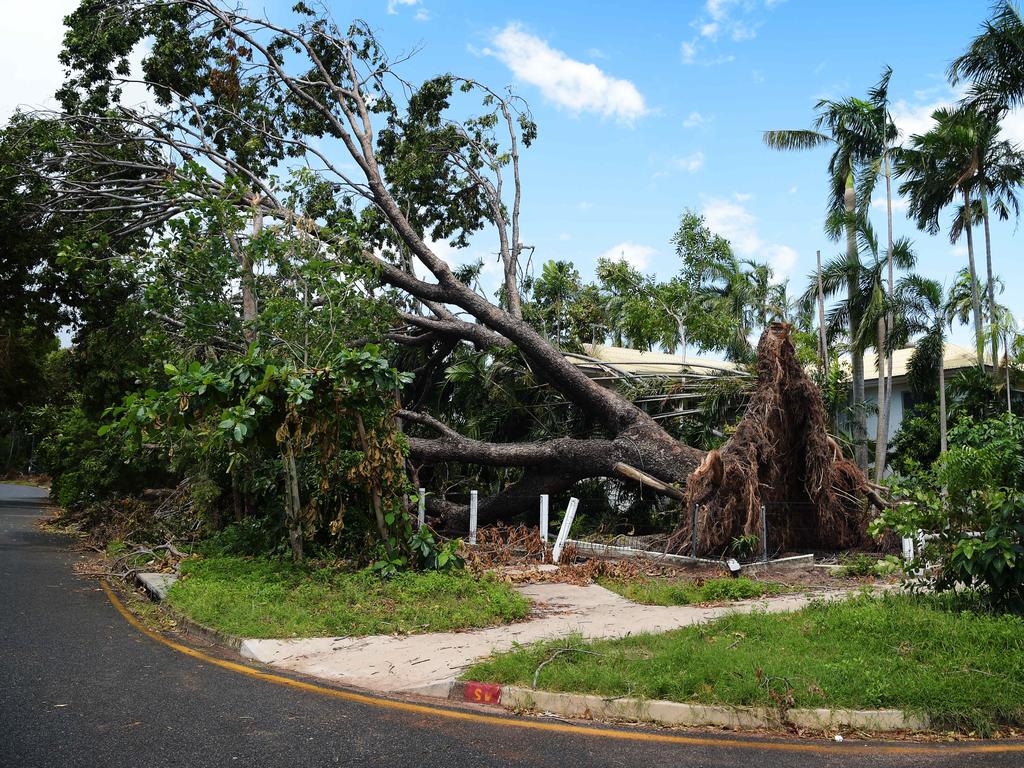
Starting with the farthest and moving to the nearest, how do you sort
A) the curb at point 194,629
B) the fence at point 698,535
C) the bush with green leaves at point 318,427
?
1. the fence at point 698,535
2. the bush with green leaves at point 318,427
3. the curb at point 194,629

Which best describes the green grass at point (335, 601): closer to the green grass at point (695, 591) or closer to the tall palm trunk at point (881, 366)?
the green grass at point (695, 591)

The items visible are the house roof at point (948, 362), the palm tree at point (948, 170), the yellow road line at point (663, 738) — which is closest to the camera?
the yellow road line at point (663, 738)

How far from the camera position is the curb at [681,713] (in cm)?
533

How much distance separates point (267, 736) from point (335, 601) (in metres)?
3.92

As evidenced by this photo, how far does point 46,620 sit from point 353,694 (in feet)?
14.9

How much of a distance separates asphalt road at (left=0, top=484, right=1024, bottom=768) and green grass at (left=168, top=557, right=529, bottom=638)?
1426mm

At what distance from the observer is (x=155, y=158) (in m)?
18.9

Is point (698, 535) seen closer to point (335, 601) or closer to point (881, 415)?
point (335, 601)

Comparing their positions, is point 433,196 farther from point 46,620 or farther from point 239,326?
point 46,620

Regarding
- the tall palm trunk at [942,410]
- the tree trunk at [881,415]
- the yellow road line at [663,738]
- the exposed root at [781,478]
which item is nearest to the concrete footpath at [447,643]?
the yellow road line at [663,738]

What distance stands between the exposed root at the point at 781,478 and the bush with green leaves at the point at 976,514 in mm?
4149

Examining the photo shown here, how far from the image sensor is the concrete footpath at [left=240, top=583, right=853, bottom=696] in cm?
668

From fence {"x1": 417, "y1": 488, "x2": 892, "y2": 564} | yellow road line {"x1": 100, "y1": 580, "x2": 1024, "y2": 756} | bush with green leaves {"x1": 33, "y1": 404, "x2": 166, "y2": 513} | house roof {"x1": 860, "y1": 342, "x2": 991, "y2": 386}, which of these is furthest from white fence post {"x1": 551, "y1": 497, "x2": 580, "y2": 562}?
house roof {"x1": 860, "y1": 342, "x2": 991, "y2": 386}

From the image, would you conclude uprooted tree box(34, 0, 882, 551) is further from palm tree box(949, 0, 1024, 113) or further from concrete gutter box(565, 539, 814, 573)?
palm tree box(949, 0, 1024, 113)
